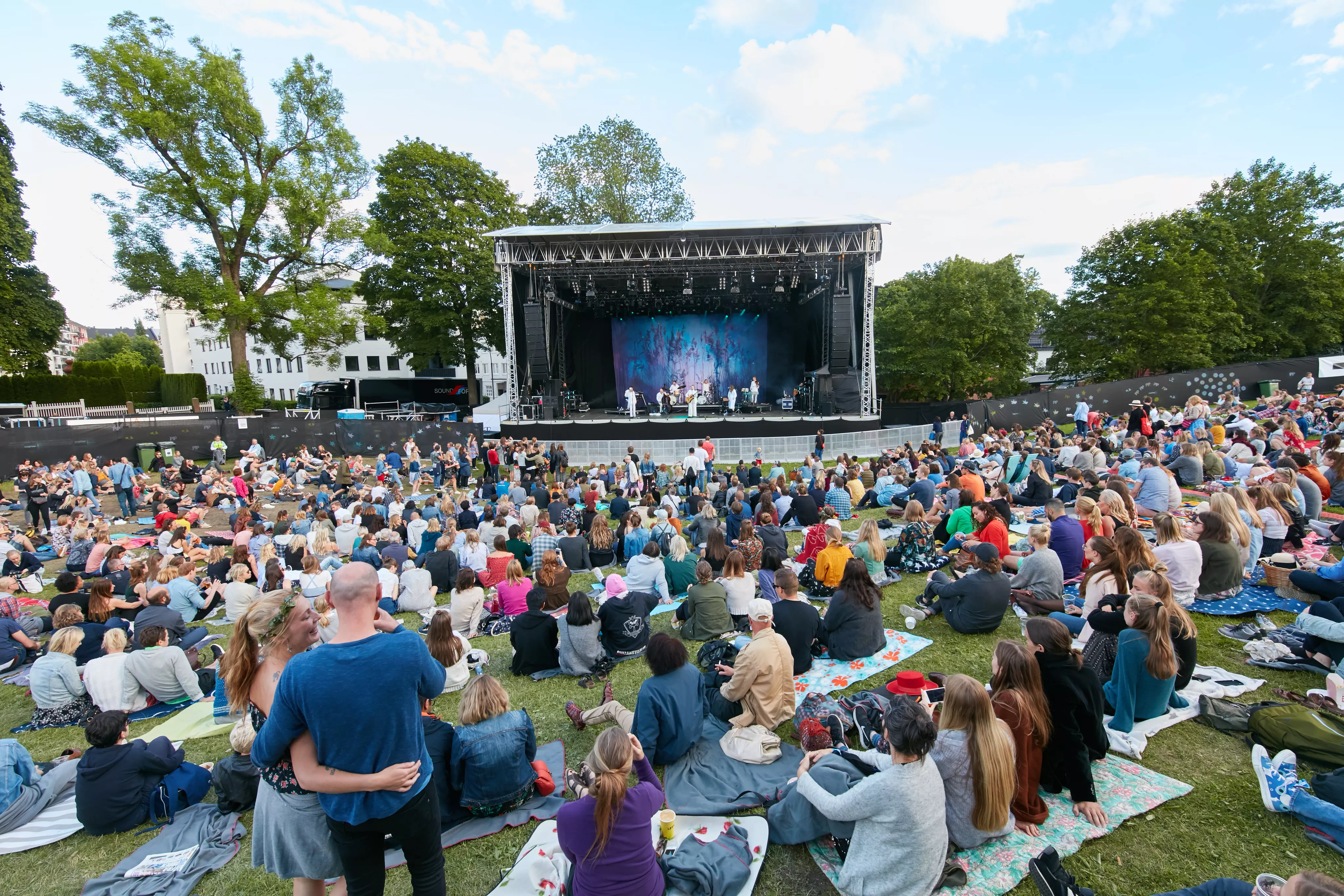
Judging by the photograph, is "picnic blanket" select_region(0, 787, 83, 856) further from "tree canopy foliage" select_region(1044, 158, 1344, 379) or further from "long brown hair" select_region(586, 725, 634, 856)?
"tree canopy foliage" select_region(1044, 158, 1344, 379)

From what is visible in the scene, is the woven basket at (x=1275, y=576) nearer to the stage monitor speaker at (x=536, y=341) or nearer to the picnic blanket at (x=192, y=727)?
the picnic blanket at (x=192, y=727)

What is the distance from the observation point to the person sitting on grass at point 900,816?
2.45m

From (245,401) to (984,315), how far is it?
34.1m

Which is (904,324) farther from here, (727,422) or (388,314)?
(388,314)

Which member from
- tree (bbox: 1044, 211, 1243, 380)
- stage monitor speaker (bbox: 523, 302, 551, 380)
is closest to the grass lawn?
stage monitor speaker (bbox: 523, 302, 551, 380)

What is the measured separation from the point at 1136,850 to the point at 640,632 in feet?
11.8

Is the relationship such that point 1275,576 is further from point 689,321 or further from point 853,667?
point 689,321

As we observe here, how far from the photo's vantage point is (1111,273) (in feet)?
91.0

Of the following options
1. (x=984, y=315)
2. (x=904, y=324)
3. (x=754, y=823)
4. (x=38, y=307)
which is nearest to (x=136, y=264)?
(x=38, y=307)

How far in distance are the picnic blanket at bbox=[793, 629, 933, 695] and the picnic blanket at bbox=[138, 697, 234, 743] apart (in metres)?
4.49

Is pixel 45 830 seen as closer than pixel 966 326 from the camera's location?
Yes

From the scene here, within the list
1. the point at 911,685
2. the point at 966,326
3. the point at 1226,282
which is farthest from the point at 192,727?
the point at 1226,282

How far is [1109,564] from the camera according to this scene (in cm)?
440

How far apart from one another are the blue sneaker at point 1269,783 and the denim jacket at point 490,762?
156 inches
